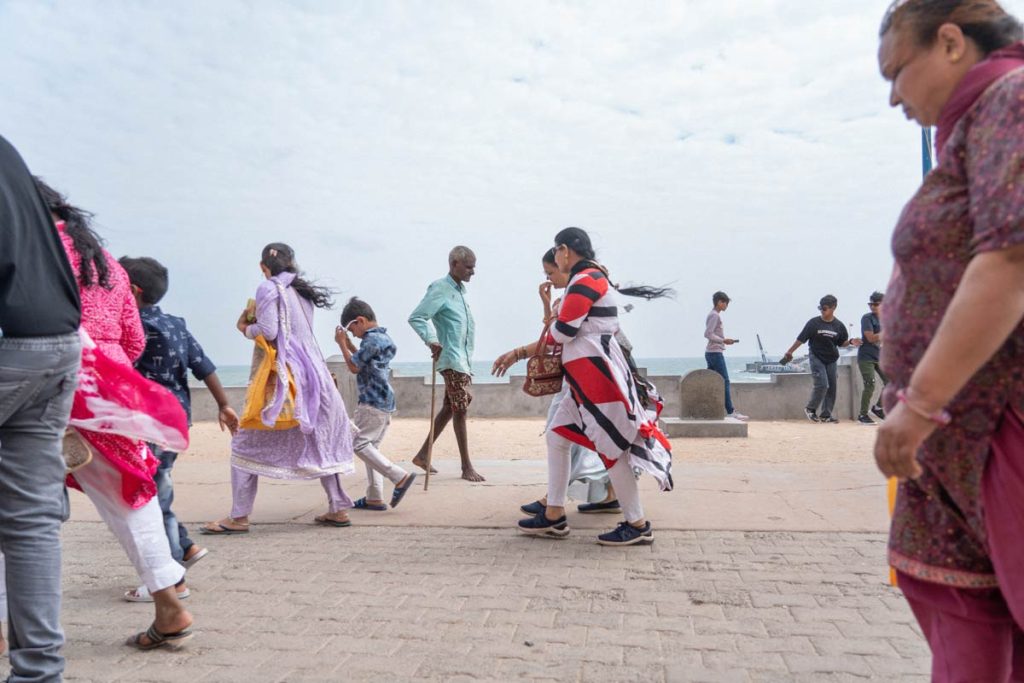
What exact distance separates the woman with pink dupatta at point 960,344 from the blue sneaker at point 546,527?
10.9 feet

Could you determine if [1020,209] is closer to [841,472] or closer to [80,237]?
[80,237]

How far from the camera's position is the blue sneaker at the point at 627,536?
4.78 metres

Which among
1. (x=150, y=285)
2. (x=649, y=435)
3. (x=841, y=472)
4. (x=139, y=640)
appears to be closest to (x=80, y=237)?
(x=150, y=285)

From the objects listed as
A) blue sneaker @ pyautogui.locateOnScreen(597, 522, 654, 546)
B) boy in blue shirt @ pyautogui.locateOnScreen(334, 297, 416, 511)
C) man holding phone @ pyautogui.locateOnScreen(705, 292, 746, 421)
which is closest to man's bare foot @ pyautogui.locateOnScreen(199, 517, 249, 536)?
boy in blue shirt @ pyautogui.locateOnScreen(334, 297, 416, 511)

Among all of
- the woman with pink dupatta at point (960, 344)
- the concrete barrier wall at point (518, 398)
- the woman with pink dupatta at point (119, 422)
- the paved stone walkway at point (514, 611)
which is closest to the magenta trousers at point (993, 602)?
the woman with pink dupatta at point (960, 344)

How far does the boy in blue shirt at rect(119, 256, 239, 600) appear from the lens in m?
4.12

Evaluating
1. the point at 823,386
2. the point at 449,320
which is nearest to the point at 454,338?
the point at 449,320

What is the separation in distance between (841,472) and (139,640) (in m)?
5.98

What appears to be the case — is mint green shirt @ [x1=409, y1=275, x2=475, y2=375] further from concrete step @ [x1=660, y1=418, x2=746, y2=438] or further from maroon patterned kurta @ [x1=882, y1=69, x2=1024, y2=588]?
maroon patterned kurta @ [x1=882, y1=69, x2=1024, y2=588]

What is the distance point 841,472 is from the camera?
24.4 ft

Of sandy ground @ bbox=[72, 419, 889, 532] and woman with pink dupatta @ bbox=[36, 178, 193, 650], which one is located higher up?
woman with pink dupatta @ bbox=[36, 178, 193, 650]

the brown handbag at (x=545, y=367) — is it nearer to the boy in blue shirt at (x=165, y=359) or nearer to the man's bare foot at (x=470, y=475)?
the boy in blue shirt at (x=165, y=359)

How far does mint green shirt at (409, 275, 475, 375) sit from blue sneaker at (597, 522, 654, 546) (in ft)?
8.90

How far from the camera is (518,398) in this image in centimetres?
1580
